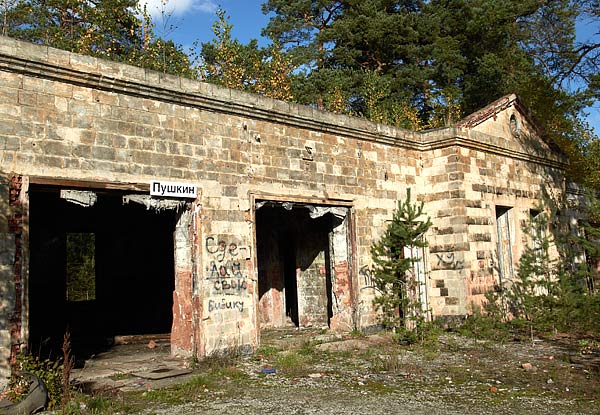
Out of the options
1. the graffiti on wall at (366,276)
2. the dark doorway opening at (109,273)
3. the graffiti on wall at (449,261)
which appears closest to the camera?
the graffiti on wall at (366,276)

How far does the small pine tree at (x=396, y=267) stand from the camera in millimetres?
11405

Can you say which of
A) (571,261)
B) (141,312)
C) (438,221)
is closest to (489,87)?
(571,261)

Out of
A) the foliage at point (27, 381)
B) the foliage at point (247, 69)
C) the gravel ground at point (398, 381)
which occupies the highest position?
the foliage at point (247, 69)

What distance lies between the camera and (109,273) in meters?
15.9

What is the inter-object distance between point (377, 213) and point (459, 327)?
2990 millimetres

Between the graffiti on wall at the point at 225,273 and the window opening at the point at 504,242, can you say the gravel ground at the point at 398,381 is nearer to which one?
the graffiti on wall at the point at 225,273

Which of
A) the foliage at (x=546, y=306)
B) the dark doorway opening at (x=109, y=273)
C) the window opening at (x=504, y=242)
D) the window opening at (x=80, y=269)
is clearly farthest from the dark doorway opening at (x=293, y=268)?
the window opening at (x=80, y=269)

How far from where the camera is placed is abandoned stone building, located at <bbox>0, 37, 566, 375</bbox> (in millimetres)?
8039

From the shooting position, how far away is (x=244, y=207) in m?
10.3

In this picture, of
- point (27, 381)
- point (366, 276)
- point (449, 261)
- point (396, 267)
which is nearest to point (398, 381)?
point (396, 267)

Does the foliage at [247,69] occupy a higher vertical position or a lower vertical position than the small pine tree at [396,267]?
higher

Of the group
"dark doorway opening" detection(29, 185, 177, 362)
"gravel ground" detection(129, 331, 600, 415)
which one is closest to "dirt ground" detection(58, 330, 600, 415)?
"gravel ground" detection(129, 331, 600, 415)

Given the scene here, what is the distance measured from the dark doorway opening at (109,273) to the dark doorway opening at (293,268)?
8.14ft

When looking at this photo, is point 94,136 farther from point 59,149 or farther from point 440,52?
point 440,52
